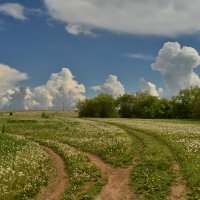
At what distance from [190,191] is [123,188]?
387 cm

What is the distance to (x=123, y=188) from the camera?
2491 centimetres

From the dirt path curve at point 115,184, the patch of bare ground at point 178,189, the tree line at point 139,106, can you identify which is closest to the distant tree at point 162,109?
the tree line at point 139,106

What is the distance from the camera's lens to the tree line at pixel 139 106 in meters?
149

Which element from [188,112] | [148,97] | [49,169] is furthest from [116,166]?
[148,97]

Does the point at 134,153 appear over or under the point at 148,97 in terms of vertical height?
under

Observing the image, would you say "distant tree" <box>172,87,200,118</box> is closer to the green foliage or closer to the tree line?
the tree line

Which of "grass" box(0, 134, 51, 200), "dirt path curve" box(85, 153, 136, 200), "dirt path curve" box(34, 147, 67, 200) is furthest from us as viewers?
"grass" box(0, 134, 51, 200)

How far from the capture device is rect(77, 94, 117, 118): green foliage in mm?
156125

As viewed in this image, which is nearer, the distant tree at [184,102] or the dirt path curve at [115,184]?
the dirt path curve at [115,184]

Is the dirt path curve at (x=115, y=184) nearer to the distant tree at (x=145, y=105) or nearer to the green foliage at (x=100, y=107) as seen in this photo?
the distant tree at (x=145, y=105)

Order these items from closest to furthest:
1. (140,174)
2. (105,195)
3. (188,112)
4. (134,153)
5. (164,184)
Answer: (105,195)
(164,184)
(140,174)
(134,153)
(188,112)

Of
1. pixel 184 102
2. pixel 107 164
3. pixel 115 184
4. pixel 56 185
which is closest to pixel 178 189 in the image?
pixel 115 184

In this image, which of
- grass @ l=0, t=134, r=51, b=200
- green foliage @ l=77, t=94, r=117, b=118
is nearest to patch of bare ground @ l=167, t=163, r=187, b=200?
grass @ l=0, t=134, r=51, b=200

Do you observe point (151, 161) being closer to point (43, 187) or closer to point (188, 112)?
point (43, 187)
